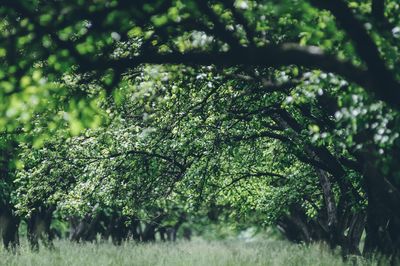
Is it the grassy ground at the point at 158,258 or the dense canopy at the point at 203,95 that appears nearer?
the dense canopy at the point at 203,95

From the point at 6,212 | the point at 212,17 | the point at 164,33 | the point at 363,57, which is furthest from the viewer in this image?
the point at 6,212

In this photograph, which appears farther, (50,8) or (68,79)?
(68,79)

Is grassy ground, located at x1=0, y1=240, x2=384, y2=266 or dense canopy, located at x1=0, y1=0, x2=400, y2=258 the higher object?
dense canopy, located at x1=0, y1=0, x2=400, y2=258

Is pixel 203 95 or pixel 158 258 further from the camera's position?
pixel 158 258

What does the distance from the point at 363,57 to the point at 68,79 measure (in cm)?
630

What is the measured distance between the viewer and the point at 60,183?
14.9 metres

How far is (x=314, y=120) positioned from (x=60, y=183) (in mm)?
7096

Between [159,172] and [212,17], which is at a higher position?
[212,17]

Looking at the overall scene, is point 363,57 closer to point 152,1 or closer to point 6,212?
point 152,1

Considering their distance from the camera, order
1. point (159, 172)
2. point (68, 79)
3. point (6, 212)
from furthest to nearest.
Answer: point (6, 212) → point (159, 172) → point (68, 79)

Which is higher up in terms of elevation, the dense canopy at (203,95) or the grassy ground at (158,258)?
the dense canopy at (203,95)

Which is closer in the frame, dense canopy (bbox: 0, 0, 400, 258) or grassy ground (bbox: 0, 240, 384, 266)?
dense canopy (bbox: 0, 0, 400, 258)

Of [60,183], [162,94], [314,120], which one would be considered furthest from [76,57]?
[60,183]

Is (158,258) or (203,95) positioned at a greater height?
(203,95)
